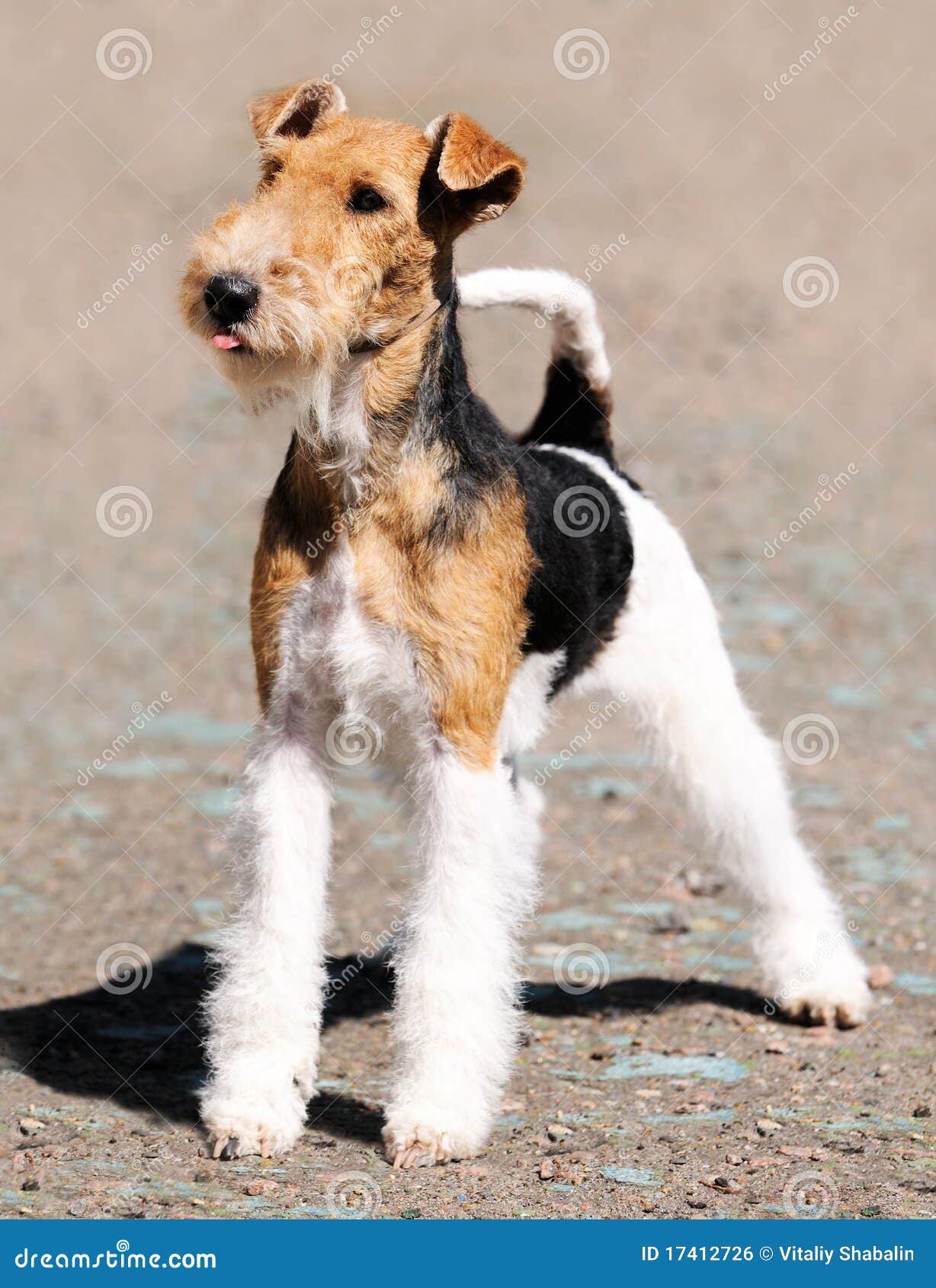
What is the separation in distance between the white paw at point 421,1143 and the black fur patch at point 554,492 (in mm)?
1558

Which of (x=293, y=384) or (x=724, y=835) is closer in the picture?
(x=293, y=384)

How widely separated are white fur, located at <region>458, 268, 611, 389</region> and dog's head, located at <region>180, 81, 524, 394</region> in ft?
3.09

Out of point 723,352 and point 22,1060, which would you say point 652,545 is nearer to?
point 22,1060

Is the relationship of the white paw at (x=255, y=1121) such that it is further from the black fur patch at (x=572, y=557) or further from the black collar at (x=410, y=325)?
the black collar at (x=410, y=325)

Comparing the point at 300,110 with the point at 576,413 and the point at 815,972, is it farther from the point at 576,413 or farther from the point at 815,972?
the point at 815,972

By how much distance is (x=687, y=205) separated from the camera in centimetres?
1941

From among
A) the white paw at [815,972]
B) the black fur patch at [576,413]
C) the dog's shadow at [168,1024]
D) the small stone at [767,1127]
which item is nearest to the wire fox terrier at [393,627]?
the dog's shadow at [168,1024]

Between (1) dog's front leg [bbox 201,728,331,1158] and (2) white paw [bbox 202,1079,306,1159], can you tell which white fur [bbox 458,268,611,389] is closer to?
(1) dog's front leg [bbox 201,728,331,1158]

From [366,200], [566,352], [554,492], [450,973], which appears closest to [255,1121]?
[450,973]

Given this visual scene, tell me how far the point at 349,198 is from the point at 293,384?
1.80 ft

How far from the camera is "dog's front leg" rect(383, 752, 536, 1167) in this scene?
4.61m

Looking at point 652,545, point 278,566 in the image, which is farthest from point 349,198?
point 652,545

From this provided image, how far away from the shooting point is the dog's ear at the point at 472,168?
435cm

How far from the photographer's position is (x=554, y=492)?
5.37 m
